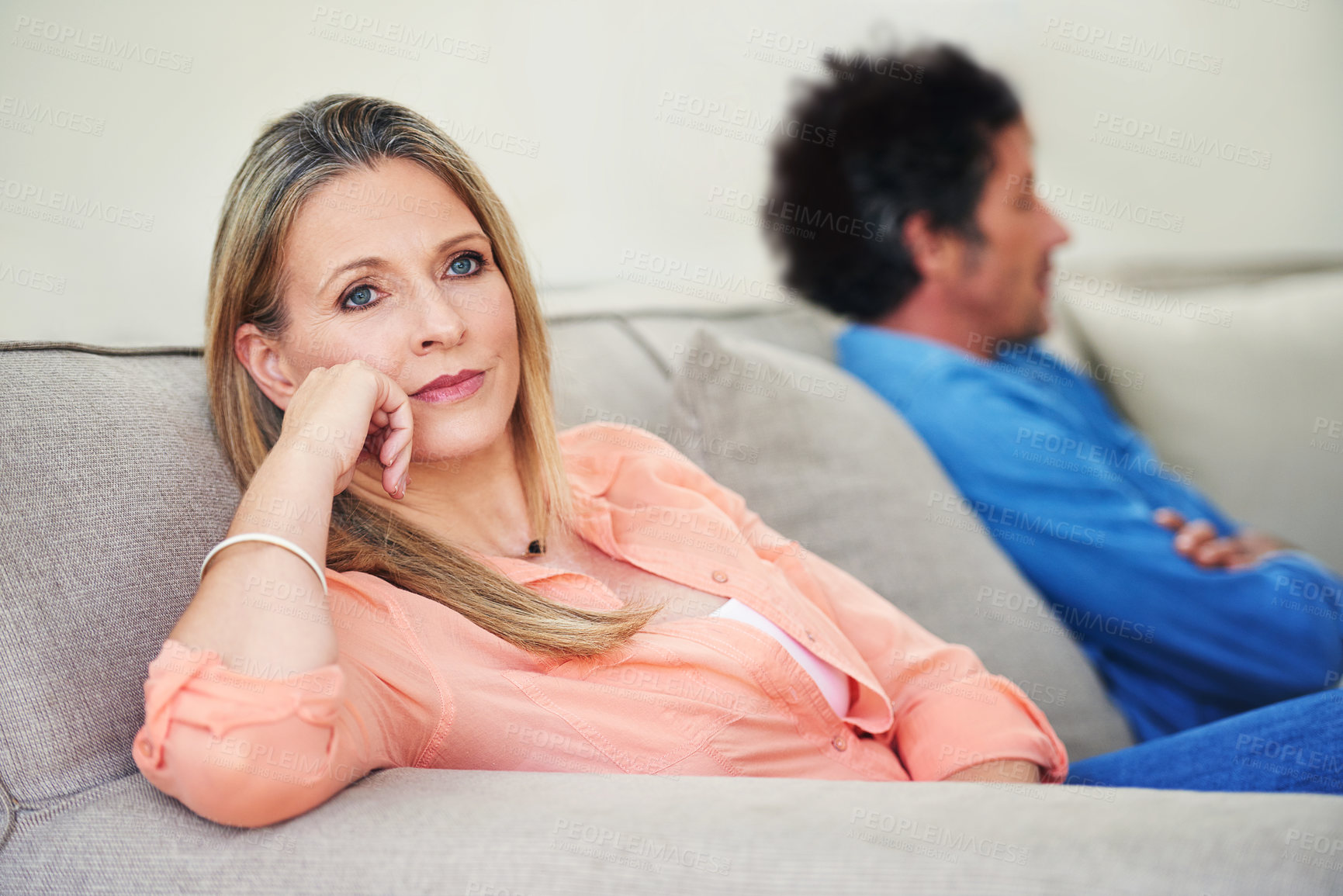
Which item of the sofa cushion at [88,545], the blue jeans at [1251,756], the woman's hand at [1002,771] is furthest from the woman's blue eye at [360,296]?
the blue jeans at [1251,756]

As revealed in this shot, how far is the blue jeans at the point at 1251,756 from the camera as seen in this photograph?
91 centimetres

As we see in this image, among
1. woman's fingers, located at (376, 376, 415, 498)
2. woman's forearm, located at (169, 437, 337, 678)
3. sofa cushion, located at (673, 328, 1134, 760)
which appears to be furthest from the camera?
sofa cushion, located at (673, 328, 1134, 760)

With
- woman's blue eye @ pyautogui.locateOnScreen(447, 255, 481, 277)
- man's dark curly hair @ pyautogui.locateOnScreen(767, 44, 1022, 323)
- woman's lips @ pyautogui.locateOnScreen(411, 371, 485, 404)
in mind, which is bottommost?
woman's lips @ pyautogui.locateOnScreen(411, 371, 485, 404)

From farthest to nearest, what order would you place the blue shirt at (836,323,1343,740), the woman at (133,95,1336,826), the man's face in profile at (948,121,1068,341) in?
the man's face in profile at (948,121,1068,341), the blue shirt at (836,323,1343,740), the woman at (133,95,1336,826)

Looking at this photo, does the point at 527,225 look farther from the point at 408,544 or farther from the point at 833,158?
the point at 408,544

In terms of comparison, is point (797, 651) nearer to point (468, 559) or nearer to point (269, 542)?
point (468, 559)

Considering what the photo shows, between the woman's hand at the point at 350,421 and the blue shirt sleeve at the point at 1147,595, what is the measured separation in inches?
39.0

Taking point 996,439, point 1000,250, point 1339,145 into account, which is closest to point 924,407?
point 996,439

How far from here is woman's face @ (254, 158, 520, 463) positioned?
3.11 feet

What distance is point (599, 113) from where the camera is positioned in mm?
2004

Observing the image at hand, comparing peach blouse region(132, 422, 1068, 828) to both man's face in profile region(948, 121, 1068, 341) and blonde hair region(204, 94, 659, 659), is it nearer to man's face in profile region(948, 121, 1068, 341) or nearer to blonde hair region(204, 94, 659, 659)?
blonde hair region(204, 94, 659, 659)

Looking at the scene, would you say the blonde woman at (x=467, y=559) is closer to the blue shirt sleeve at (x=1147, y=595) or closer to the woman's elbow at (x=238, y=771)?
the woman's elbow at (x=238, y=771)

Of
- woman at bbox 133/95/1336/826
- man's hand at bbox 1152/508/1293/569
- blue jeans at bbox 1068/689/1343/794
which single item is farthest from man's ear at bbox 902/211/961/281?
blue jeans at bbox 1068/689/1343/794

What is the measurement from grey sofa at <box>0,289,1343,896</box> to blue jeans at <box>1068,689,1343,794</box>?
14.2 inches
